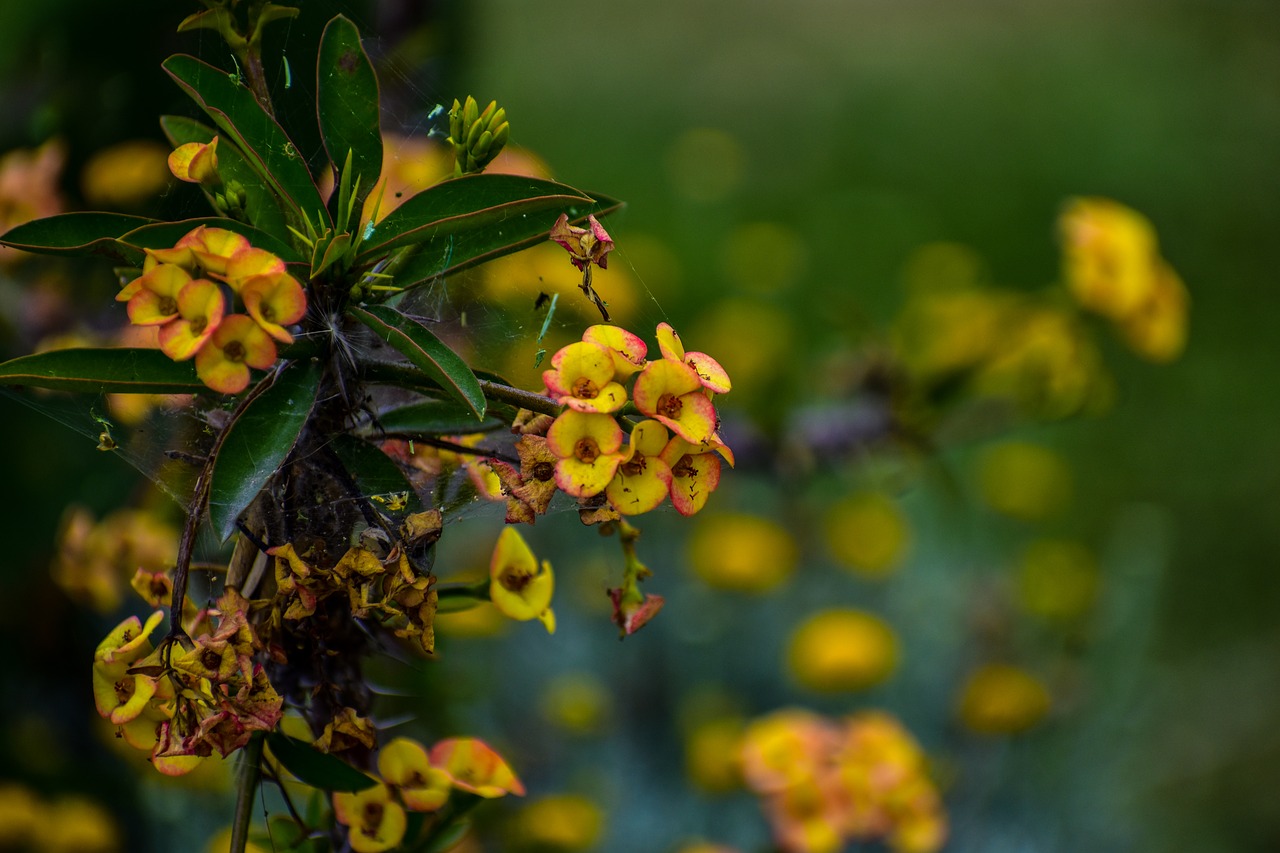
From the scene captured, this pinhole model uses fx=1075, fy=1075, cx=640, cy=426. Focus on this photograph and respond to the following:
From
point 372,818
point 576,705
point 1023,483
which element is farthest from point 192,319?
point 1023,483

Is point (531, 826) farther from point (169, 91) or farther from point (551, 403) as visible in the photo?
point (169, 91)

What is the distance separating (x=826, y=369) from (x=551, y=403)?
122 centimetres

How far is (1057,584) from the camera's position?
2.06 meters

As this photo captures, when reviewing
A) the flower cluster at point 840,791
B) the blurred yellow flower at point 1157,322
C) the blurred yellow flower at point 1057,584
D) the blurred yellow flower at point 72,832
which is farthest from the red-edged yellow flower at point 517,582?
A: the blurred yellow flower at point 1057,584

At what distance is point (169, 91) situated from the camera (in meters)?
1.42

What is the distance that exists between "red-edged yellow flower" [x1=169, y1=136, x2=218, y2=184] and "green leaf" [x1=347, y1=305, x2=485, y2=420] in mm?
113

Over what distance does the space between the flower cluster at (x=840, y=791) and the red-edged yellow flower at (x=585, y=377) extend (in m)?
0.80

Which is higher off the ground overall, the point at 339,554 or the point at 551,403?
the point at 551,403

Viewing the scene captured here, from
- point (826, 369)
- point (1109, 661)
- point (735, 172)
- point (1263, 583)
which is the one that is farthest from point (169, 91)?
point (1263, 583)

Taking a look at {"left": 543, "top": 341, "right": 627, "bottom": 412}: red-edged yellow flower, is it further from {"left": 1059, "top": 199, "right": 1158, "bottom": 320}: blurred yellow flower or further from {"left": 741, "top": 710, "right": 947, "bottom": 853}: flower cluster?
{"left": 1059, "top": 199, "right": 1158, "bottom": 320}: blurred yellow flower

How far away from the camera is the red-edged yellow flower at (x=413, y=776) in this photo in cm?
68

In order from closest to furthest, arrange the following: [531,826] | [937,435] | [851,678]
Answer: [531,826], [937,435], [851,678]

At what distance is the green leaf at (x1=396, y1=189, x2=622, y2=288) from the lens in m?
0.62

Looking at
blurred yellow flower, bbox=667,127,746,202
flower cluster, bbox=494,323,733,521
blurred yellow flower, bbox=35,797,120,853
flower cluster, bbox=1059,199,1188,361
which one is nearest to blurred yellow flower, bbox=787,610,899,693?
flower cluster, bbox=1059,199,1188,361
